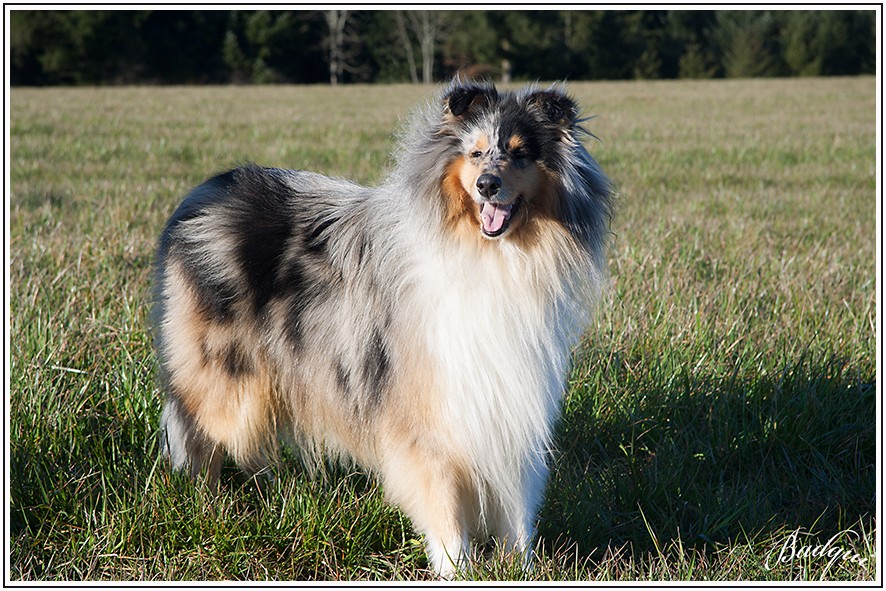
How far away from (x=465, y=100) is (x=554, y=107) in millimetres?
289

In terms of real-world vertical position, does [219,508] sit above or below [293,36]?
below

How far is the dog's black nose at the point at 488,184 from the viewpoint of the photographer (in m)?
2.46

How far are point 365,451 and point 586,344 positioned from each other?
5.46 ft

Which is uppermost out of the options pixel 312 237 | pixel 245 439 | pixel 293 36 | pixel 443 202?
pixel 293 36

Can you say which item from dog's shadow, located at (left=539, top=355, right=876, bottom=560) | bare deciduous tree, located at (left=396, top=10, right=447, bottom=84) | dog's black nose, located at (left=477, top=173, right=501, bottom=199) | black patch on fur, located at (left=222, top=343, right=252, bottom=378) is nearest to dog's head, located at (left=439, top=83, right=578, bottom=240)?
dog's black nose, located at (left=477, top=173, right=501, bottom=199)

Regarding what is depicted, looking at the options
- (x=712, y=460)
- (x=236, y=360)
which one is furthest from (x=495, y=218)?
(x=712, y=460)

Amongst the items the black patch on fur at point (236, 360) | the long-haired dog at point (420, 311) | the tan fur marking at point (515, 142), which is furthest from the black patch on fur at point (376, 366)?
the tan fur marking at point (515, 142)

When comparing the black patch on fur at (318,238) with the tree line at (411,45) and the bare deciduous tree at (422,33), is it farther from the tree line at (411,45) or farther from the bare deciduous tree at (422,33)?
the bare deciduous tree at (422,33)

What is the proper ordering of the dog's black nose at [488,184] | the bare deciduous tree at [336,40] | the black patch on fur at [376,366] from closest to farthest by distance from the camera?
the dog's black nose at [488,184]
the black patch on fur at [376,366]
the bare deciduous tree at [336,40]

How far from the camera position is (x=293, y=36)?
34.3m

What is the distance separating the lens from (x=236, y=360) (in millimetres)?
3176

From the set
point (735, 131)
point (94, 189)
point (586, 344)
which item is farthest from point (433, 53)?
point (586, 344)

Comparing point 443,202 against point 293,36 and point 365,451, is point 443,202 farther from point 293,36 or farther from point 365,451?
point 293,36

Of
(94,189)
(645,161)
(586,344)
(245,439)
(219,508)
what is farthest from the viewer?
(645,161)
